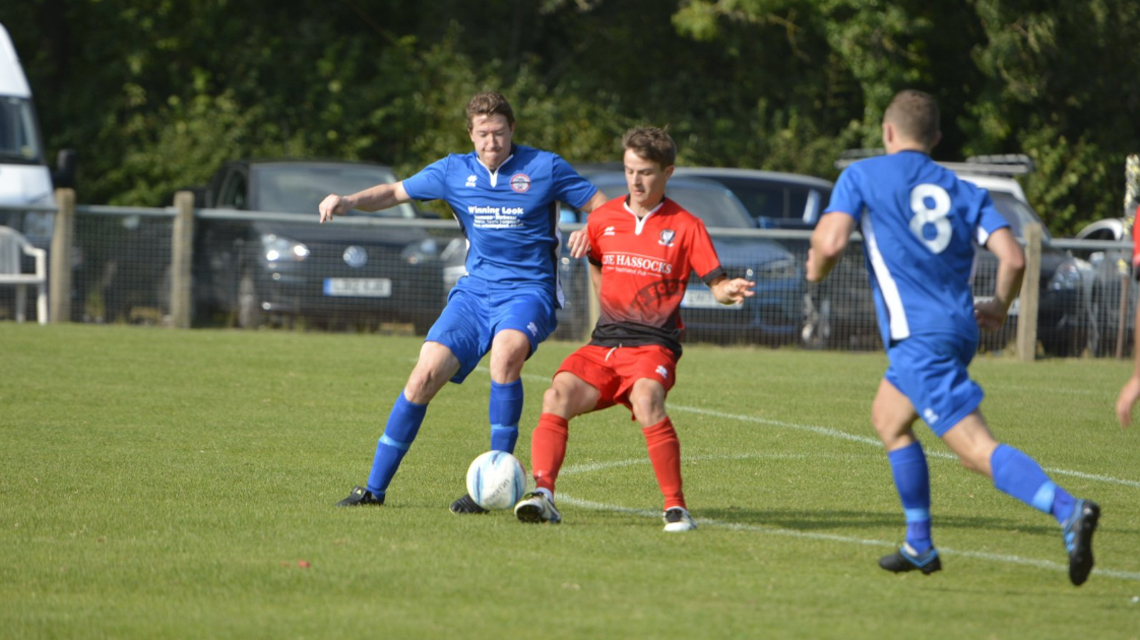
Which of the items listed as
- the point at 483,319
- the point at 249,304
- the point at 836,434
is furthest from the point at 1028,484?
the point at 249,304

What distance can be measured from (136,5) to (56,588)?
77.9 ft

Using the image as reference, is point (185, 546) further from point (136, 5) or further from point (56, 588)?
point (136, 5)

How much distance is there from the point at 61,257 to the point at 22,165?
143 cm

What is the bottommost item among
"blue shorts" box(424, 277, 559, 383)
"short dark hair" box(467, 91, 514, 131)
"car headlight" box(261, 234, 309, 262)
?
"blue shorts" box(424, 277, 559, 383)

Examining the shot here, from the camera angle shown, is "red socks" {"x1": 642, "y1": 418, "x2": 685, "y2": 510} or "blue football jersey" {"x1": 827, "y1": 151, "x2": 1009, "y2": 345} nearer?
"blue football jersey" {"x1": 827, "y1": 151, "x2": 1009, "y2": 345}

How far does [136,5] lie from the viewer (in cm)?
2711

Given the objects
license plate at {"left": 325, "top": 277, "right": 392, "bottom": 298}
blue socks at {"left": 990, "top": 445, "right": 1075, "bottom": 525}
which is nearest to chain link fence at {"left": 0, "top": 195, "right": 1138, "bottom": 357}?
license plate at {"left": 325, "top": 277, "right": 392, "bottom": 298}

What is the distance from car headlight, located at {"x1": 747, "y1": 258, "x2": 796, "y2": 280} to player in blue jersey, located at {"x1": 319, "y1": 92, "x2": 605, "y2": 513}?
29.8ft

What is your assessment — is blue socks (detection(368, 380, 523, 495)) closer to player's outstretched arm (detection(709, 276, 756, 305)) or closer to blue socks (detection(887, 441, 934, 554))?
player's outstretched arm (detection(709, 276, 756, 305))

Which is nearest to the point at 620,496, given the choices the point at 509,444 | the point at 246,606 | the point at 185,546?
the point at 509,444

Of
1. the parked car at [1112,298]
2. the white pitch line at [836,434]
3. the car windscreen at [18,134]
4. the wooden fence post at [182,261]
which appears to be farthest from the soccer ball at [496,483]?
the car windscreen at [18,134]

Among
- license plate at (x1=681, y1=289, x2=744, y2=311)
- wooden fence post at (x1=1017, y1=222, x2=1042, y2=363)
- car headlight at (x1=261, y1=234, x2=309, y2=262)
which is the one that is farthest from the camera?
car headlight at (x1=261, y1=234, x2=309, y2=262)

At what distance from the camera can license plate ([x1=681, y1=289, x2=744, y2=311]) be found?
15637 millimetres

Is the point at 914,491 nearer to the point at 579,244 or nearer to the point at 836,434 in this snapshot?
the point at 579,244
